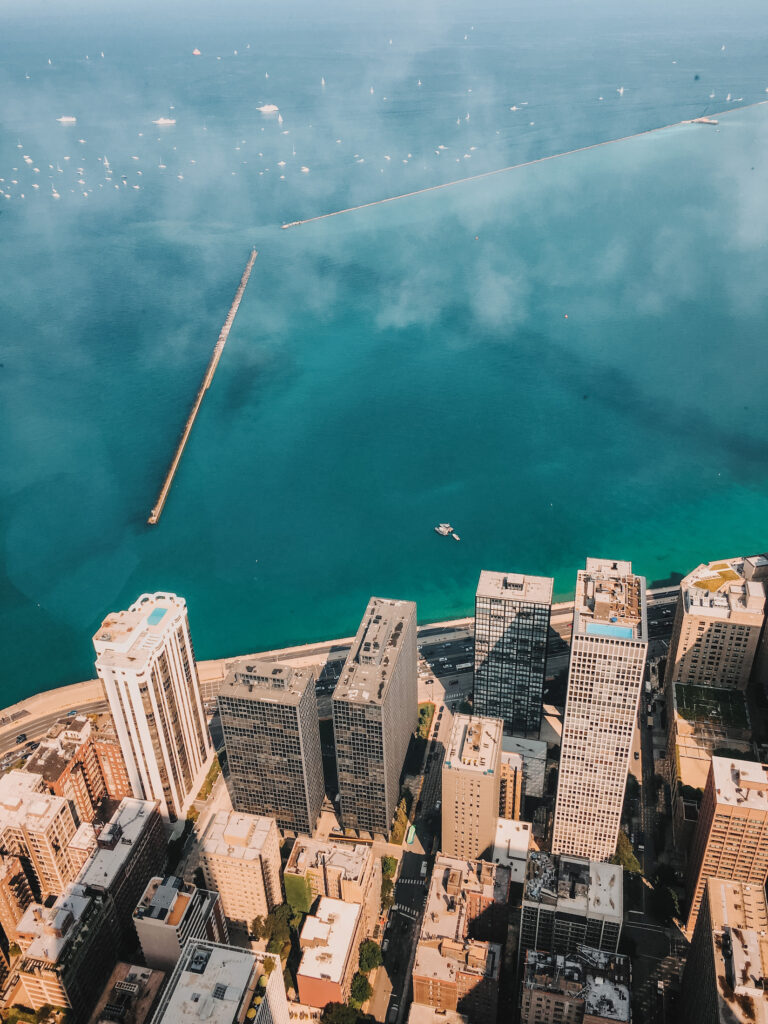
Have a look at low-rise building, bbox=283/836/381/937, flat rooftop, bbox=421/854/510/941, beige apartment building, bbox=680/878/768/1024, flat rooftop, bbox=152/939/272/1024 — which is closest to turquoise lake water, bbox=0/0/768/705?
low-rise building, bbox=283/836/381/937

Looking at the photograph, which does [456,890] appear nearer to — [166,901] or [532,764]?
[532,764]

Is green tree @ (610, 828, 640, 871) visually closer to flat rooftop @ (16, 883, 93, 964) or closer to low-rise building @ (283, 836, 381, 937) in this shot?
low-rise building @ (283, 836, 381, 937)

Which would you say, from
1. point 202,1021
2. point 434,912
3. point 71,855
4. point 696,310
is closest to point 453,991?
point 434,912

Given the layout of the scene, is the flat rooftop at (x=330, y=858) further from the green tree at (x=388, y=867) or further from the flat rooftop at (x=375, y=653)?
the flat rooftop at (x=375, y=653)

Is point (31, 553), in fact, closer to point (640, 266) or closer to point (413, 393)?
point (413, 393)

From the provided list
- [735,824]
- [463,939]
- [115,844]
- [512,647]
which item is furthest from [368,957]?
[512,647]
